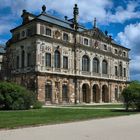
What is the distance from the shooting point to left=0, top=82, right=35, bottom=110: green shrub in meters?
26.7

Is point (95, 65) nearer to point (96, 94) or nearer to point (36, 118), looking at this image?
point (96, 94)

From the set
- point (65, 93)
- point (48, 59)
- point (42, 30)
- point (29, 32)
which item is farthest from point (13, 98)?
point (65, 93)

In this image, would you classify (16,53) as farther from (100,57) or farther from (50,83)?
(100,57)

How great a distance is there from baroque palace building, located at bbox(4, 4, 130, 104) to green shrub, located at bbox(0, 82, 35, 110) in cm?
1383

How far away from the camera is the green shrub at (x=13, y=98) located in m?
26.7

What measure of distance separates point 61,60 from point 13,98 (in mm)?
19667

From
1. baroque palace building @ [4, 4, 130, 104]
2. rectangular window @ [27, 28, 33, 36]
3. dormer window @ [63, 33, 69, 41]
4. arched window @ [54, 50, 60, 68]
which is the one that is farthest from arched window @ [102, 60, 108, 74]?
rectangular window @ [27, 28, 33, 36]

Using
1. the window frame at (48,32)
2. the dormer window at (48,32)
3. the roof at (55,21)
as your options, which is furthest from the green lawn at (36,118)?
the roof at (55,21)

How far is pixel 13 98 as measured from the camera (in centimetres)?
2720

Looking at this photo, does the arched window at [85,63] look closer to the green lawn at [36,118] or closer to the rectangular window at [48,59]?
the rectangular window at [48,59]

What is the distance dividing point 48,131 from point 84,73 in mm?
37603

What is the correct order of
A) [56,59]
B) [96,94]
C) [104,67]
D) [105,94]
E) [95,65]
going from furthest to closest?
[105,94]
[104,67]
[96,94]
[95,65]
[56,59]

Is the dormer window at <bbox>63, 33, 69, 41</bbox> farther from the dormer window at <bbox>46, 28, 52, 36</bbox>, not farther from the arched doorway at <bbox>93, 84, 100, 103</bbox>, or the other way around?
the arched doorway at <bbox>93, 84, 100, 103</bbox>

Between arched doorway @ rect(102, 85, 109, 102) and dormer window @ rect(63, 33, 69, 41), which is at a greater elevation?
dormer window @ rect(63, 33, 69, 41)
